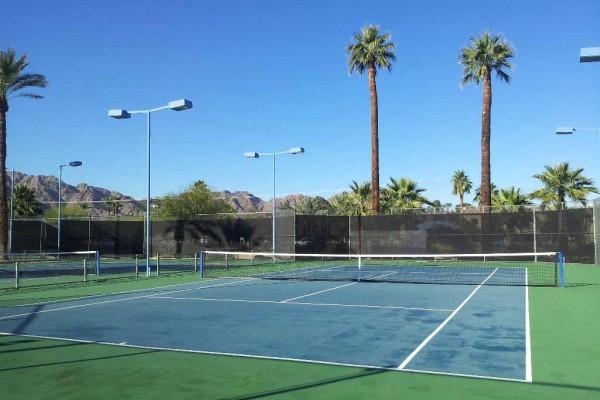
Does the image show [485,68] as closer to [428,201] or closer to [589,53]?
[428,201]

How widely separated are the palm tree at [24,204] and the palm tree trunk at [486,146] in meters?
41.3

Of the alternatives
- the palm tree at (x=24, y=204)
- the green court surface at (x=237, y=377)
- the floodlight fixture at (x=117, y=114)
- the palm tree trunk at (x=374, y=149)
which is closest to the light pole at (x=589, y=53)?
the green court surface at (x=237, y=377)

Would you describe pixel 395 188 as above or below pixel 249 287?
above

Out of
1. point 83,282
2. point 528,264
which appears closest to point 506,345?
point 83,282

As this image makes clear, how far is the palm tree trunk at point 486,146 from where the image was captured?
3359cm

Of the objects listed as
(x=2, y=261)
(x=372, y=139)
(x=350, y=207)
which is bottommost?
(x=2, y=261)

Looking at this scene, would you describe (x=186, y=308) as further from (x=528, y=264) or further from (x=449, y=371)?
(x=528, y=264)

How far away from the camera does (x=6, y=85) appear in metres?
34.3

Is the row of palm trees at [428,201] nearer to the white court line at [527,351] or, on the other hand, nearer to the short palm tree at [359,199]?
the short palm tree at [359,199]

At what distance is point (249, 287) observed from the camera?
57.7ft

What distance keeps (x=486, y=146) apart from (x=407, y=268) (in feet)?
37.2

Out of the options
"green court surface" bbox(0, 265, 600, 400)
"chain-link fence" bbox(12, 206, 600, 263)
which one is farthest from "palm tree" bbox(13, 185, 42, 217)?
"green court surface" bbox(0, 265, 600, 400)

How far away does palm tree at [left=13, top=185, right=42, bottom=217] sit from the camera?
5294cm

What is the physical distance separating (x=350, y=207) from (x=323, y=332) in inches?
1587
